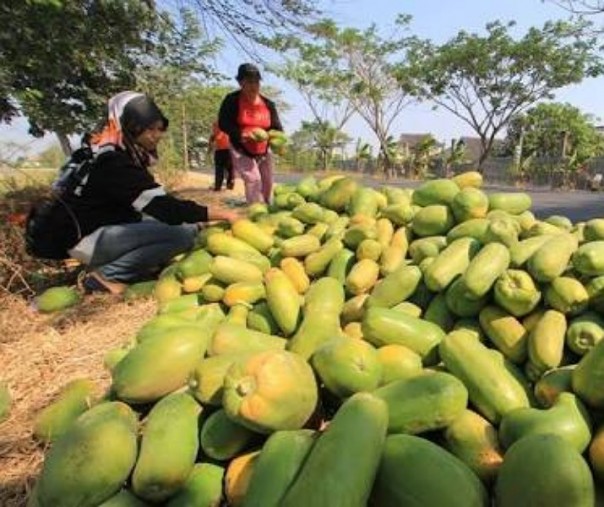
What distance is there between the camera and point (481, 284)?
211cm

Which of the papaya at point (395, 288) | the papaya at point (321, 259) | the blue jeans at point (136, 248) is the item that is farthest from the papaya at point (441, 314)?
the blue jeans at point (136, 248)

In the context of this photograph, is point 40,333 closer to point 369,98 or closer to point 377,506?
point 377,506

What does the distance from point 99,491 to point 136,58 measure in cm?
910

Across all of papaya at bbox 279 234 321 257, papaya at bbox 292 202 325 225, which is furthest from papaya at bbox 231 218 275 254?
papaya at bbox 279 234 321 257

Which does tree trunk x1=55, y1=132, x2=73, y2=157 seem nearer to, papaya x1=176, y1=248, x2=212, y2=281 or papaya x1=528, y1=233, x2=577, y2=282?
papaya x1=176, y1=248, x2=212, y2=281

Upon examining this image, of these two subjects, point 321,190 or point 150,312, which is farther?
point 321,190

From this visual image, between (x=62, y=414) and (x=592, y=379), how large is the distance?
1.74m

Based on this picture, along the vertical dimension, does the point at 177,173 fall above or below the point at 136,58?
below

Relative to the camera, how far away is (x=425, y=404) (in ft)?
5.45

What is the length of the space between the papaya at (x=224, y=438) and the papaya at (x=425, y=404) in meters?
0.42

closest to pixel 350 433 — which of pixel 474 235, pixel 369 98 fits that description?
pixel 474 235

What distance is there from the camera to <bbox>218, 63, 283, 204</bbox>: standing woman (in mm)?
6449

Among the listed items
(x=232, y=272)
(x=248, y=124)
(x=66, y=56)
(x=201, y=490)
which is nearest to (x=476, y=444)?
(x=201, y=490)

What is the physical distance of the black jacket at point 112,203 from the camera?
4.12m
